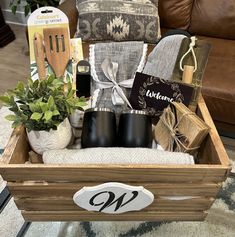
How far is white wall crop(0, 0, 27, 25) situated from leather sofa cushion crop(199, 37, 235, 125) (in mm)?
Result: 1918

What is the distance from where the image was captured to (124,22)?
1371 millimetres

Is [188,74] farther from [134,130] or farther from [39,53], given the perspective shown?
[39,53]

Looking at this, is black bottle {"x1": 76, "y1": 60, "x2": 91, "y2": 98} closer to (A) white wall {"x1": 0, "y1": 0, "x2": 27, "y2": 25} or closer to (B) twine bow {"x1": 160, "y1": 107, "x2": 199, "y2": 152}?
(B) twine bow {"x1": 160, "y1": 107, "x2": 199, "y2": 152}

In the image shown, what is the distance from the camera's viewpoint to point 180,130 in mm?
693

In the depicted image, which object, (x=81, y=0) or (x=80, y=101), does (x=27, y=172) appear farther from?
(x=81, y=0)

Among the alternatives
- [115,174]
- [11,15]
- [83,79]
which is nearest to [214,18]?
[83,79]

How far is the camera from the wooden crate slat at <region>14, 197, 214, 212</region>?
2.09ft

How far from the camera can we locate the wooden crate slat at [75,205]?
25.1 inches

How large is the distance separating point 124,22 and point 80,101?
0.85 metres

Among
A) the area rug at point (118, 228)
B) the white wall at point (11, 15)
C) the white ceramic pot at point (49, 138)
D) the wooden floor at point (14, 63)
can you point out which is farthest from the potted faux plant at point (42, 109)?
the white wall at point (11, 15)

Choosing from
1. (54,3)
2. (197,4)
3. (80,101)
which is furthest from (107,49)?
(54,3)

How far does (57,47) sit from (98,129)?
291 millimetres

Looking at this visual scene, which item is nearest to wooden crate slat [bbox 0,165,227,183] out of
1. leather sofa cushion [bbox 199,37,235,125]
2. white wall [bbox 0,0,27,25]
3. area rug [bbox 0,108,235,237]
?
area rug [bbox 0,108,235,237]

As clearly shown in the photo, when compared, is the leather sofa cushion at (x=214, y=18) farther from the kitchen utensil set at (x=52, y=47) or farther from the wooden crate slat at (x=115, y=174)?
the wooden crate slat at (x=115, y=174)
